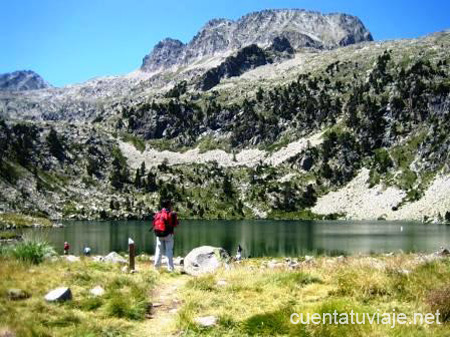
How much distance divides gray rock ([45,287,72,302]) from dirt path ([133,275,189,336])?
2.52m

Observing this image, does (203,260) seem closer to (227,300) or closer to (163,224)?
(163,224)

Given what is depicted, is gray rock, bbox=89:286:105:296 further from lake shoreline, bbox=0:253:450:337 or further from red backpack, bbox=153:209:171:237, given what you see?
red backpack, bbox=153:209:171:237

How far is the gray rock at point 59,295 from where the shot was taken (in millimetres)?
14109

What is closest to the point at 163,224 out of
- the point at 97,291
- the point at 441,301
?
the point at 97,291

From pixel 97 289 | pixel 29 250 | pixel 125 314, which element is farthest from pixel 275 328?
pixel 29 250

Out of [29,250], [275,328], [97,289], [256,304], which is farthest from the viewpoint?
[29,250]

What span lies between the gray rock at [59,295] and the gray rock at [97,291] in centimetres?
108

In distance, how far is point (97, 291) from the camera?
15.8 m

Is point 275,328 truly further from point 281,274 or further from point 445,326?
point 281,274

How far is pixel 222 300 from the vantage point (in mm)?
14430

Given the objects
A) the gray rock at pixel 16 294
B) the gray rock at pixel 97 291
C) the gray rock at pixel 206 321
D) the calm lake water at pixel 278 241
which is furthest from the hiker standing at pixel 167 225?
the calm lake water at pixel 278 241

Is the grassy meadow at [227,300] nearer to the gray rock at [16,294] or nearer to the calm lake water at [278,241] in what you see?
the gray rock at [16,294]

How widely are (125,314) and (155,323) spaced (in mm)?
1002

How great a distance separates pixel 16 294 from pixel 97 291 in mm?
2528
